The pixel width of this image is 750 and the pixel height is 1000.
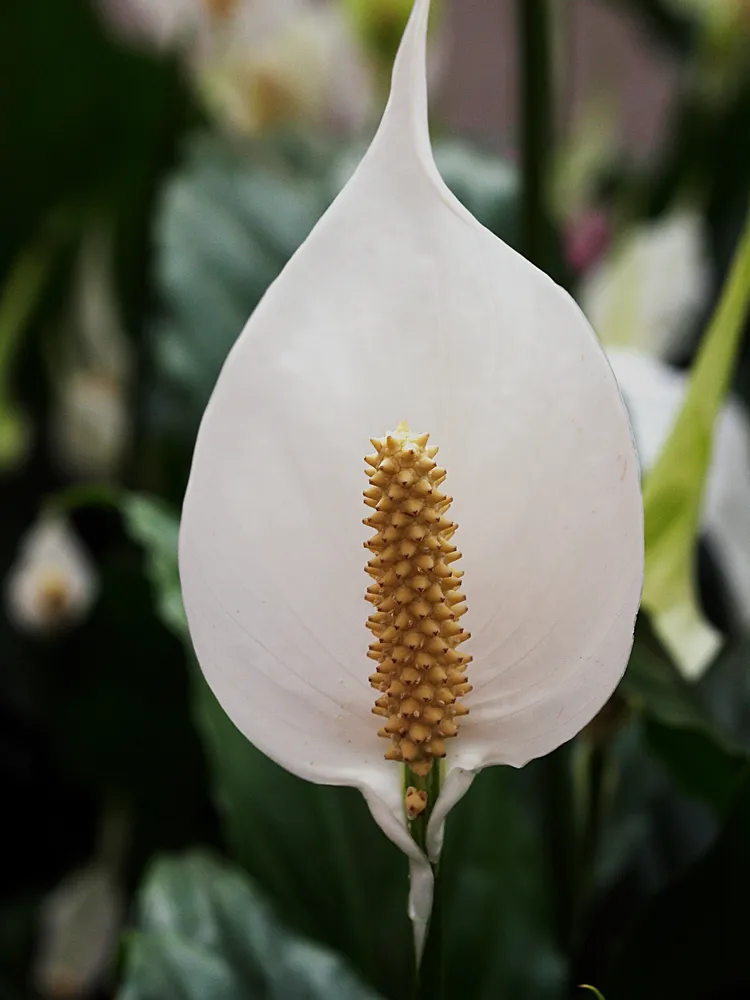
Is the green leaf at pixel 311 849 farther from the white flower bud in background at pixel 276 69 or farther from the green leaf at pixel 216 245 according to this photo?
the white flower bud in background at pixel 276 69

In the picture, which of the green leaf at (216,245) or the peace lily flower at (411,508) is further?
the green leaf at (216,245)

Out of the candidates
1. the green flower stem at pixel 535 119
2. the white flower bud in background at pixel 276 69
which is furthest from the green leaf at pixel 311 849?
the white flower bud in background at pixel 276 69

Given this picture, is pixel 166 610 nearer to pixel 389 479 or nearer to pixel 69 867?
pixel 389 479

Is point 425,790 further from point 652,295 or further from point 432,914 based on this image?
point 652,295

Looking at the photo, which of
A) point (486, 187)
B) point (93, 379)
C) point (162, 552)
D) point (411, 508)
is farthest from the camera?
point (93, 379)

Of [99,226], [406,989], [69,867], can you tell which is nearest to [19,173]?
[99,226]

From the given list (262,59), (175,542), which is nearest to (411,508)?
(175,542)
